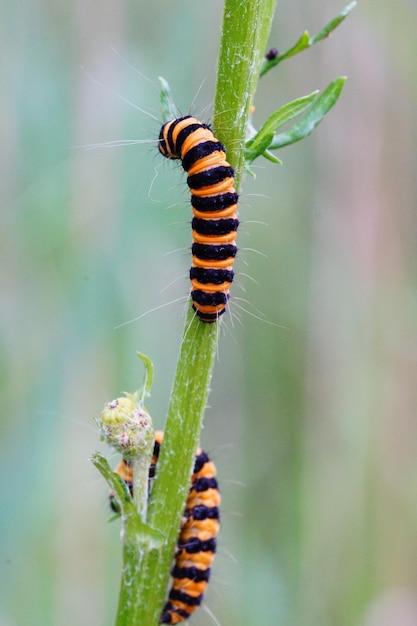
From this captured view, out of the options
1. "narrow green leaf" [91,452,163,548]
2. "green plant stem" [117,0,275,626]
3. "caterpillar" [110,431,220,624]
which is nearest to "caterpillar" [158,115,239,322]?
"green plant stem" [117,0,275,626]

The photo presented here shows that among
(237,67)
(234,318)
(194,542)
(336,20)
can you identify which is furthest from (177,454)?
(234,318)

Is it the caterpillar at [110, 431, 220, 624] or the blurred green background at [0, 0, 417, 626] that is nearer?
the caterpillar at [110, 431, 220, 624]

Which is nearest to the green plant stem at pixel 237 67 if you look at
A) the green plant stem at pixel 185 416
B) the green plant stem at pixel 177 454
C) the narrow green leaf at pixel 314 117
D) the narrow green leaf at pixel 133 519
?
the green plant stem at pixel 185 416

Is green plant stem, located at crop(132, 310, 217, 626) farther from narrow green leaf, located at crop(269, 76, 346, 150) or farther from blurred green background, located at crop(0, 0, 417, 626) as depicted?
blurred green background, located at crop(0, 0, 417, 626)

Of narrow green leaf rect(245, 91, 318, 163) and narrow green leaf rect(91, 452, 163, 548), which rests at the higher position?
narrow green leaf rect(245, 91, 318, 163)

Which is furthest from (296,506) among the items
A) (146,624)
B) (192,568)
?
(146,624)

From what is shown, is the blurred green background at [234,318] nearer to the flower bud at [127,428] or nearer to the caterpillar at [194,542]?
the caterpillar at [194,542]

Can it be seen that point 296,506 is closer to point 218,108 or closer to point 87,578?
point 87,578
